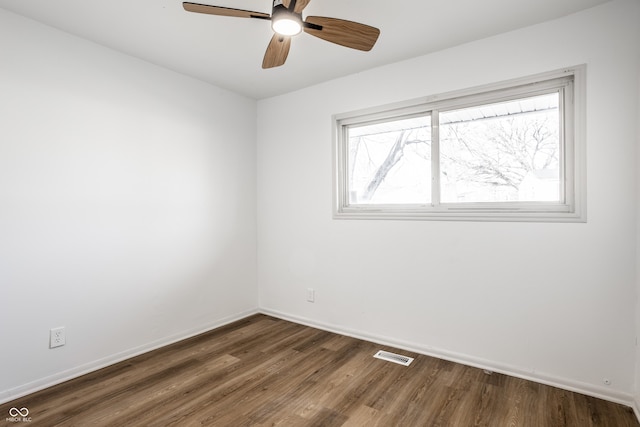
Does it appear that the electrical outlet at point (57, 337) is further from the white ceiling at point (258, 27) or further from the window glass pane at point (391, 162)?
the window glass pane at point (391, 162)

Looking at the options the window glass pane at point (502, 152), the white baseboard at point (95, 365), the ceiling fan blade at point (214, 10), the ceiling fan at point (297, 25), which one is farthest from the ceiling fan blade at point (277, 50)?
the white baseboard at point (95, 365)

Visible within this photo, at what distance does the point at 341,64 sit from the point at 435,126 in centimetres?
97

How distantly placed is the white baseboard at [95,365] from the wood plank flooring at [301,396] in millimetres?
61

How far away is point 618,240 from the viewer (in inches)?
81.9

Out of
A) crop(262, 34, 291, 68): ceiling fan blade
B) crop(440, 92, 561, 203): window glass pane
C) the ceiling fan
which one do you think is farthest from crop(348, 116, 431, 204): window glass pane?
crop(262, 34, 291, 68): ceiling fan blade

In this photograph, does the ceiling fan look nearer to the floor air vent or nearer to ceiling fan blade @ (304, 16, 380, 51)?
ceiling fan blade @ (304, 16, 380, 51)

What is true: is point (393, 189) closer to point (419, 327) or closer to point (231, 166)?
point (419, 327)

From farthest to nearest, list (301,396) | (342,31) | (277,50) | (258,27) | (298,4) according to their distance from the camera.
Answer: (258,27), (301,396), (277,50), (342,31), (298,4)

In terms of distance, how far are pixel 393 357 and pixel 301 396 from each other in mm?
892

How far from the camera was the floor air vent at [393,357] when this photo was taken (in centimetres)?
264

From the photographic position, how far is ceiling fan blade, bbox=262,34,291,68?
1.95 m

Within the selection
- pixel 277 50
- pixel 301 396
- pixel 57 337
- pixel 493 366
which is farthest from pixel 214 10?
pixel 493 366

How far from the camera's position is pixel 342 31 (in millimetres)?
1826

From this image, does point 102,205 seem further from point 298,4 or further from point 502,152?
point 502,152
